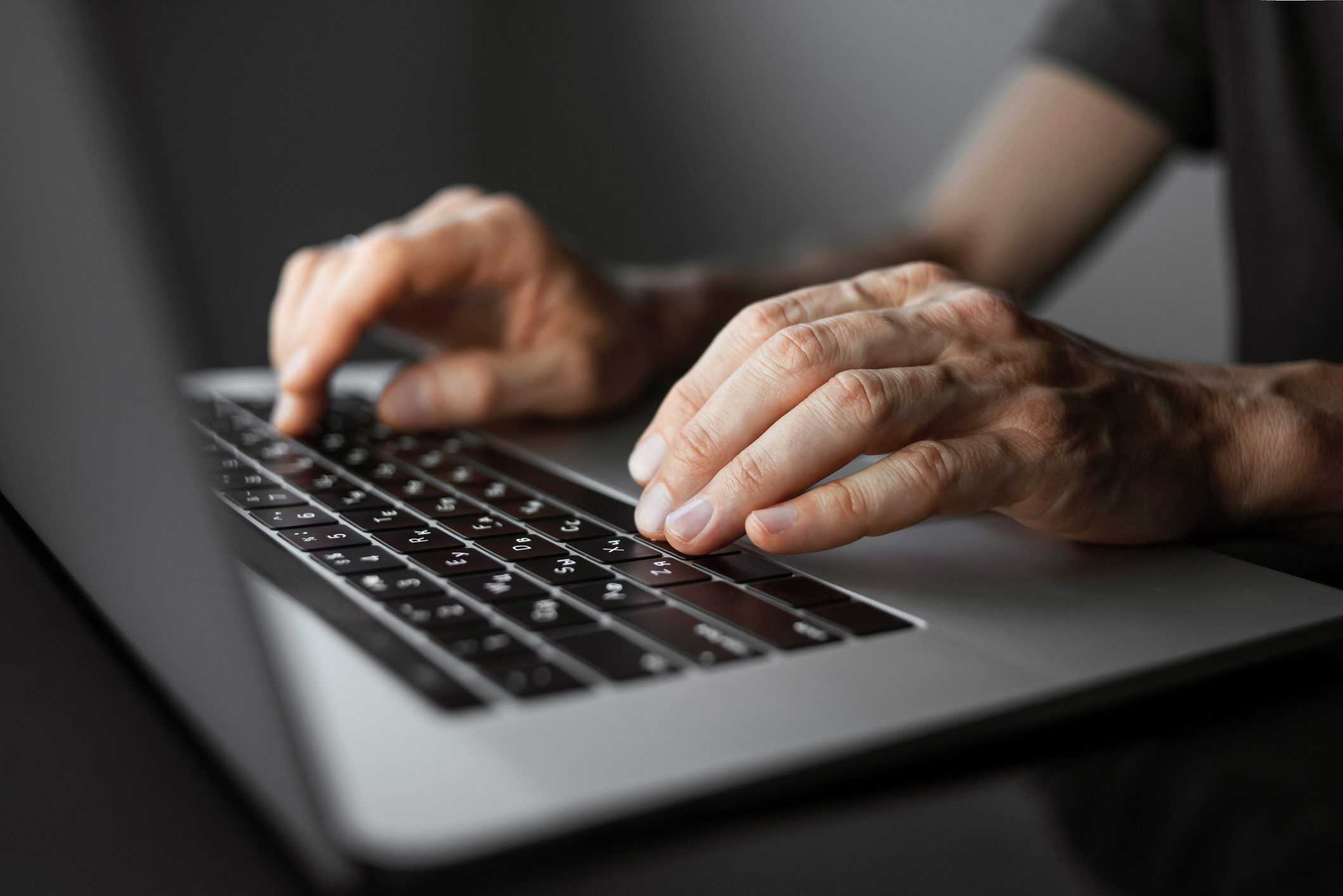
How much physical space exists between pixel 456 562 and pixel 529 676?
0.43 feet

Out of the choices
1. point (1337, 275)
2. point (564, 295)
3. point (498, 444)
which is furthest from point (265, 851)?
point (1337, 275)

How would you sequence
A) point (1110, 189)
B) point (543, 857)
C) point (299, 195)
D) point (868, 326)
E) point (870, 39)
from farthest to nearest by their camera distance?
point (299, 195) < point (870, 39) < point (1110, 189) < point (868, 326) < point (543, 857)

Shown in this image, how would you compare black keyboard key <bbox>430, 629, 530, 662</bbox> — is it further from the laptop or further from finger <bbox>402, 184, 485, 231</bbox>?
finger <bbox>402, 184, 485, 231</bbox>

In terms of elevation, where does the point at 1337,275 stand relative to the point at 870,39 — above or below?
below

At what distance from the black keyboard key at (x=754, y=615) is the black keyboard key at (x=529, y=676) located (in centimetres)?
8

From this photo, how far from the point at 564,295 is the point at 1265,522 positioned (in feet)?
1.61

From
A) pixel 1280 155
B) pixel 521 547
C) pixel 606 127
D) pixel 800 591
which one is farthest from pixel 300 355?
pixel 606 127

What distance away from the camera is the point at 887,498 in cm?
48

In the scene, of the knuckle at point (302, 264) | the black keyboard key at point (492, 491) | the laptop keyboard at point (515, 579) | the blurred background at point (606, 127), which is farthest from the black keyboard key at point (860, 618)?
the blurred background at point (606, 127)

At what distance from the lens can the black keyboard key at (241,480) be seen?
57cm

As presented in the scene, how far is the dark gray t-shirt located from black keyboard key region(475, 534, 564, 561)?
2.30 ft

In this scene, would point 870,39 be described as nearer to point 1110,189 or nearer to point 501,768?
point 1110,189

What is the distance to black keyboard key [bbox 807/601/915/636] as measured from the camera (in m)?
0.40

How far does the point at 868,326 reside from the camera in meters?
0.53
